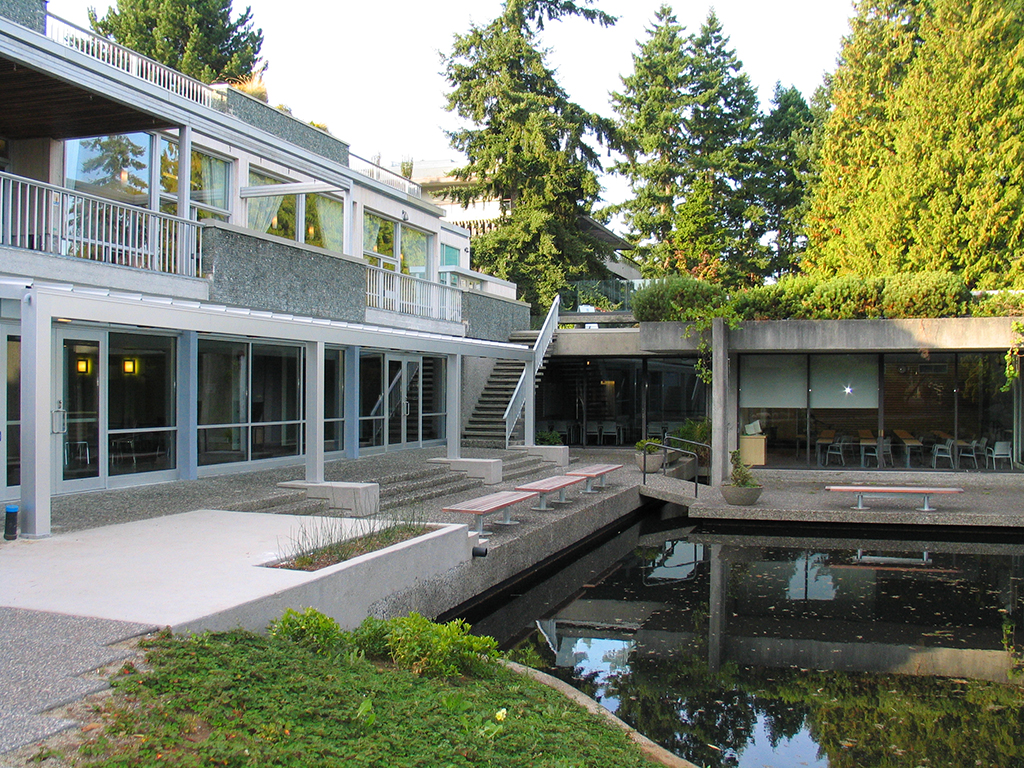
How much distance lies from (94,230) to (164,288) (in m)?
1.13

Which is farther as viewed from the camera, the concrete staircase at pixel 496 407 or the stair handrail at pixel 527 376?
the concrete staircase at pixel 496 407

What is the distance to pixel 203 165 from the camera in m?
14.3

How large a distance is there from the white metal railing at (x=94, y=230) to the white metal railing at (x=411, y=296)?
16.1ft

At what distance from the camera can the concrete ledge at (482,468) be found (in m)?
14.9

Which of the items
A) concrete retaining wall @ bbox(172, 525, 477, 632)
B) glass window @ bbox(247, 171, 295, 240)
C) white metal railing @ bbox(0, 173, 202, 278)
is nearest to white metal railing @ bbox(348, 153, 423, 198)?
glass window @ bbox(247, 171, 295, 240)

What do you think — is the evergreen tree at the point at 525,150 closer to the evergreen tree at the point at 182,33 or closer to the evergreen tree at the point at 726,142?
the evergreen tree at the point at 726,142

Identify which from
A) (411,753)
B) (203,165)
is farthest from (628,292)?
(411,753)

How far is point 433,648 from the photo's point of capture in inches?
218

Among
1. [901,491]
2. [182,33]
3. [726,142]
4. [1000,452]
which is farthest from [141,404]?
[726,142]

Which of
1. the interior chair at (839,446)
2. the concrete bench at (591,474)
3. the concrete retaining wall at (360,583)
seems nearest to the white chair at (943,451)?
the interior chair at (839,446)

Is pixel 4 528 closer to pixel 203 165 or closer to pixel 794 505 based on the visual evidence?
pixel 203 165

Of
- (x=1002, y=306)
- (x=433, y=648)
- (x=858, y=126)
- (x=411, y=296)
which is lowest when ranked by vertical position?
(x=433, y=648)

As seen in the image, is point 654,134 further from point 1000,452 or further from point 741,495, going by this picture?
point 741,495

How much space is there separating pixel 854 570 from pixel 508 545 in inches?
185
